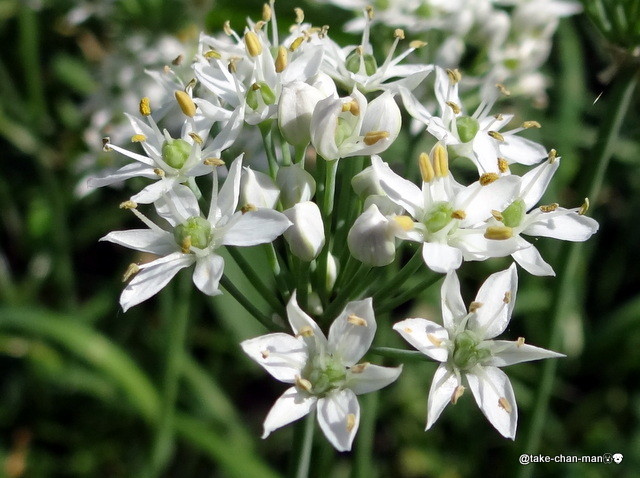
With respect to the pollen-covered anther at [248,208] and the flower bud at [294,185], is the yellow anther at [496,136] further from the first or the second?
the pollen-covered anther at [248,208]

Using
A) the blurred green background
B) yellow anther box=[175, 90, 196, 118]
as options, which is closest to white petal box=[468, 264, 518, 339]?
yellow anther box=[175, 90, 196, 118]

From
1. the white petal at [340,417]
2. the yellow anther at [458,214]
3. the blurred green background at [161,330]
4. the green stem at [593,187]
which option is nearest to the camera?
the white petal at [340,417]

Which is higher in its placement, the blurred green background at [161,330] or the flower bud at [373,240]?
the flower bud at [373,240]

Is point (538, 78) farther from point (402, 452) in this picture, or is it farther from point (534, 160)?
point (402, 452)

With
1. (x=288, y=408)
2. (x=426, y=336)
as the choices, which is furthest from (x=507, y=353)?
(x=288, y=408)

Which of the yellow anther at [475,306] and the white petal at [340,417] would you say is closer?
the white petal at [340,417]

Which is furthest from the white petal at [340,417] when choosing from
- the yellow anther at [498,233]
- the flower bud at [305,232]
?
the yellow anther at [498,233]

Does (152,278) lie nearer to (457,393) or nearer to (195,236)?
(195,236)
